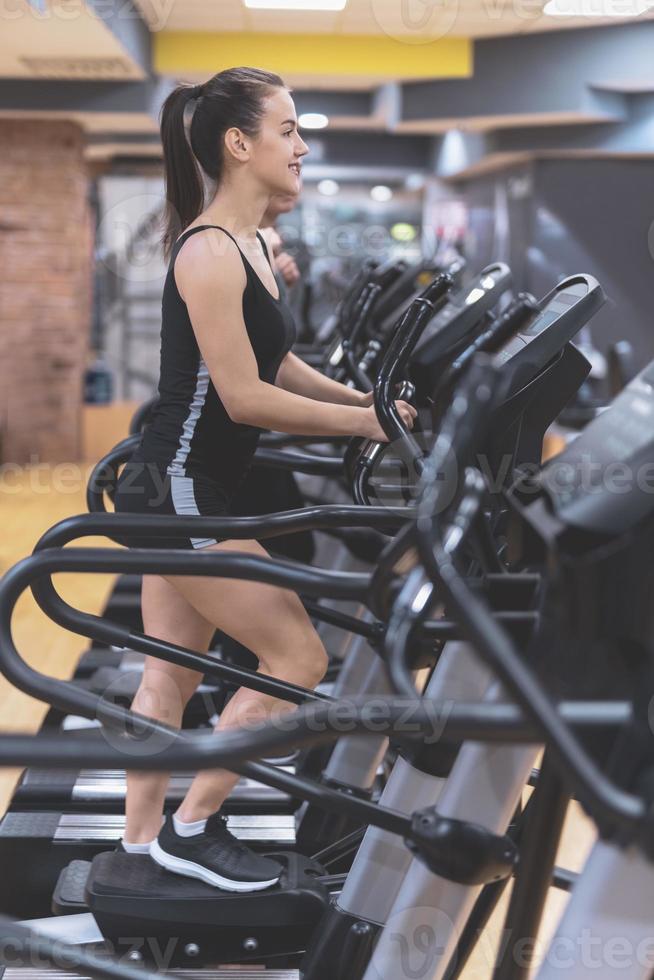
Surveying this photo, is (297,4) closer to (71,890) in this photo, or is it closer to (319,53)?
(319,53)

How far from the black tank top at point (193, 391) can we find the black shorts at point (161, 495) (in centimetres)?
2

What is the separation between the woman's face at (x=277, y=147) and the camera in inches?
77.5

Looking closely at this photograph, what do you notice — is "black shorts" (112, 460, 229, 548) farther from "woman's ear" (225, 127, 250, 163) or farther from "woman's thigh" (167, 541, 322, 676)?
"woman's ear" (225, 127, 250, 163)

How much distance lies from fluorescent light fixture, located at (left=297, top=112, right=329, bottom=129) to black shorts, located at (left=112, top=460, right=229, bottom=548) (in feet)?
26.6

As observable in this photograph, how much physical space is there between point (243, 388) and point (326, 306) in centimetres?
544

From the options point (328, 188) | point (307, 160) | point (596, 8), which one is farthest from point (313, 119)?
point (596, 8)

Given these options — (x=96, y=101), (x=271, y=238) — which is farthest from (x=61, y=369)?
(x=271, y=238)

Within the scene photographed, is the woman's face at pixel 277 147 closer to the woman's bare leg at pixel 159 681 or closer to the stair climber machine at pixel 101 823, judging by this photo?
the woman's bare leg at pixel 159 681

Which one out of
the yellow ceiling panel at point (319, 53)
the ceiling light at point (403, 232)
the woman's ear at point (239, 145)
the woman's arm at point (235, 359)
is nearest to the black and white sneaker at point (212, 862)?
the woman's arm at point (235, 359)

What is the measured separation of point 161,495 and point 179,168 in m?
0.62

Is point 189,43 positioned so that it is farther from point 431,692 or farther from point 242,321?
point 431,692

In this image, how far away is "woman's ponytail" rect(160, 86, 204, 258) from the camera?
2039mm

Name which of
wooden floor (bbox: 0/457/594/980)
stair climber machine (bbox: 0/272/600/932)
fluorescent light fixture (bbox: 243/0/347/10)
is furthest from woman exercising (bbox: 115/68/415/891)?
fluorescent light fixture (bbox: 243/0/347/10)

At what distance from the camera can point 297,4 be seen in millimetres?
6832
